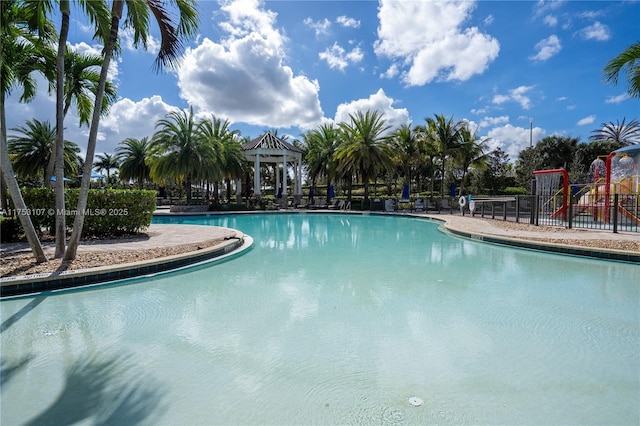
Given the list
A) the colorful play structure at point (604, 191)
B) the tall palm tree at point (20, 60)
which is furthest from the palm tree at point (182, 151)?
the colorful play structure at point (604, 191)

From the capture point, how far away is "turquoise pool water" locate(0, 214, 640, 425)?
8.21 feet

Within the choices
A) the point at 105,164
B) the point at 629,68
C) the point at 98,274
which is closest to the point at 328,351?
the point at 98,274

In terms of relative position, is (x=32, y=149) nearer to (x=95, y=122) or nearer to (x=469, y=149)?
(x=95, y=122)

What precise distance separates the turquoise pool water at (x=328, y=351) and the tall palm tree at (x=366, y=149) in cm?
2013

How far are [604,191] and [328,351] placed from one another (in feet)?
59.7

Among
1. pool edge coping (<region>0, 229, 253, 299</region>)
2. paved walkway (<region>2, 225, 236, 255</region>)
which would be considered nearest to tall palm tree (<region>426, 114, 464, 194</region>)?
paved walkway (<region>2, 225, 236, 255</region>)

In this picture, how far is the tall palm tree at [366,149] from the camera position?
84.6 feet

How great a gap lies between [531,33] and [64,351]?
15294 millimetres

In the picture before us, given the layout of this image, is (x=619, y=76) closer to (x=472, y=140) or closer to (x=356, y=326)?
(x=356, y=326)

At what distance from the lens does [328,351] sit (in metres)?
3.45

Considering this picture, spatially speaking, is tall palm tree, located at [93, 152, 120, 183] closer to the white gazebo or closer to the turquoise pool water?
the white gazebo

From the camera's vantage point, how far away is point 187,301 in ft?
16.5

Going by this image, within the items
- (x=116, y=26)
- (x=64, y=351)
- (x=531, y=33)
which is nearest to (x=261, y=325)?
(x=64, y=351)

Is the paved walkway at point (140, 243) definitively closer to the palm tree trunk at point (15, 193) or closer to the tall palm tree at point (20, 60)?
the tall palm tree at point (20, 60)
